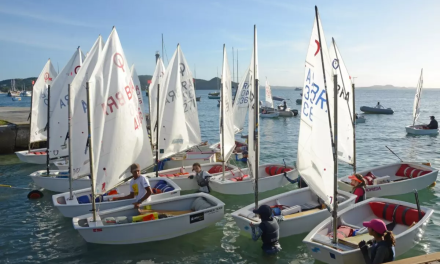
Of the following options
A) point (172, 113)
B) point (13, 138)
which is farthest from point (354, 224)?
point (13, 138)

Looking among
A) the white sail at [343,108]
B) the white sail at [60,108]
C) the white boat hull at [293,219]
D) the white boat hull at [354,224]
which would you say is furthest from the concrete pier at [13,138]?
the white boat hull at [354,224]

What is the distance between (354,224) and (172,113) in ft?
26.7

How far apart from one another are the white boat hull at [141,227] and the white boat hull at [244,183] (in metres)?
2.55

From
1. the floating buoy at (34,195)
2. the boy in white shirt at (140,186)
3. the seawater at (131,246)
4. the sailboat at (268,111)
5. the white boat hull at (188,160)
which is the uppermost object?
the sailboat at (268,111)

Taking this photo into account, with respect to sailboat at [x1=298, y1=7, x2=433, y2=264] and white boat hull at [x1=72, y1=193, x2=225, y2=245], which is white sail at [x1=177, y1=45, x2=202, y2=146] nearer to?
white boat hull at [x1=72, y1=193, x2=225, y2=245]

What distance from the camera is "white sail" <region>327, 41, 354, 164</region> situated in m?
13.5

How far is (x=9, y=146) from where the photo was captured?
2331cm

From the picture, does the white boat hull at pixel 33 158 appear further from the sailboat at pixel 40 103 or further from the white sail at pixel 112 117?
the white sail at pixel 112 117

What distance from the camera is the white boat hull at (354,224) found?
7.20 m

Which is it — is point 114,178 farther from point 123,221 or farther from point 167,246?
point 167,246

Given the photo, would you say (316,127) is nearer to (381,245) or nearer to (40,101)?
(381,245)

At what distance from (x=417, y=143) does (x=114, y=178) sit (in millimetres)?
25854

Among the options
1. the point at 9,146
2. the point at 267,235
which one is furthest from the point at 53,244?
the point at 9,146

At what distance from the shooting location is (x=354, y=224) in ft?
31.7
